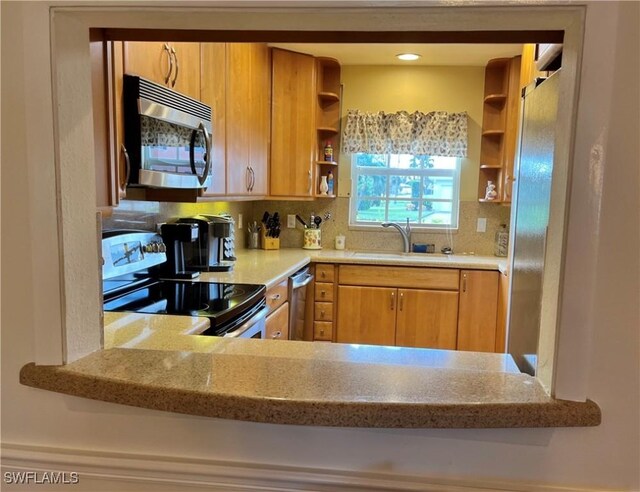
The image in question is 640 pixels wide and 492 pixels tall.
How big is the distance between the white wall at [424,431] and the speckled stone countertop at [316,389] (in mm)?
66

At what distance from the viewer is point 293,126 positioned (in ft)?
12.7

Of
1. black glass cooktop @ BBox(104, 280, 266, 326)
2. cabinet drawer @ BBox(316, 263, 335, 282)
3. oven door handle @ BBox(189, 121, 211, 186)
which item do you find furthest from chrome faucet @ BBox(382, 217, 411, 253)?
oven door handle @ BBox(189, 121, 211, 186)

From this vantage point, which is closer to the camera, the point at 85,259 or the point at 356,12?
the point at 356,12

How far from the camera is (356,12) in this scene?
895 mm

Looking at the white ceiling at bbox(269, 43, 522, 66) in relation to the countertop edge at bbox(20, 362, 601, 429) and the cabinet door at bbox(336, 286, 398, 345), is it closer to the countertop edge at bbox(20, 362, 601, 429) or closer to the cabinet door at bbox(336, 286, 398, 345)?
the cabinet door at bbox(336, 286, 398, 345)

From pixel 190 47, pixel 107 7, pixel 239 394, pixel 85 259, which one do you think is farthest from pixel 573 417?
pixel 190 47

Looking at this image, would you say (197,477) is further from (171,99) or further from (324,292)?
(324,292)

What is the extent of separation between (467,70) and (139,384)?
3.78m

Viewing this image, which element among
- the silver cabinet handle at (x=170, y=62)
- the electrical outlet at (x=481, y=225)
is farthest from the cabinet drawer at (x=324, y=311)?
the silver cabinet handle at (x=170, y=62)

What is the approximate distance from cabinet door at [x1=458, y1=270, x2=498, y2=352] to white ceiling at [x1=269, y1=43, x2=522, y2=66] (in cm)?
159

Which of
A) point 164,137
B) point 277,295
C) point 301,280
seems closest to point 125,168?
point 164,137

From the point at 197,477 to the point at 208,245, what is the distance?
186 centimetres

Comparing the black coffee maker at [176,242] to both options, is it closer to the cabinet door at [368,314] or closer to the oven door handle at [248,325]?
the oven door handle at [248,325]

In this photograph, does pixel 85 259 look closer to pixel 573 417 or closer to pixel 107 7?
pixel 107 7
